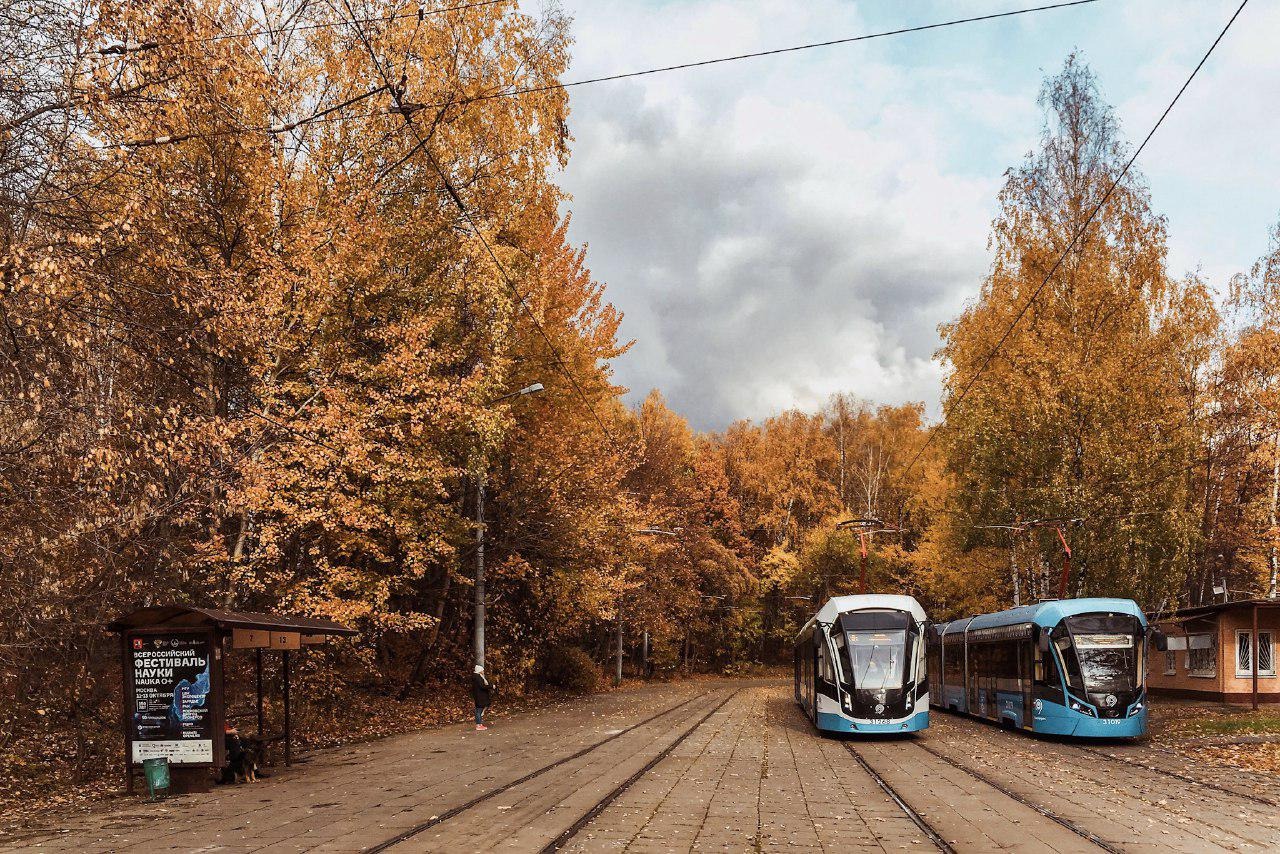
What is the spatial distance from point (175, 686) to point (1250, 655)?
30607mm

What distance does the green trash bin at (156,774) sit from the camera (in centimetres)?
1388

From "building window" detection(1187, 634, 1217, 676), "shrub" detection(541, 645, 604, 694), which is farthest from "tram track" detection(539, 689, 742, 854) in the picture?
"building window" detection(1187, 634, 1217, 676)

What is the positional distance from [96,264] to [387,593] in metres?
11.1

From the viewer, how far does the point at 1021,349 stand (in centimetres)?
3534

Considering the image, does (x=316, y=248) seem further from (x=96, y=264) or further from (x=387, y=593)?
(x=96, y=264)

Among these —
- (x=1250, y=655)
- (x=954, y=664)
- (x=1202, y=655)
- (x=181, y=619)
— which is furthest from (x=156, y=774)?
(x=1202, y=655)

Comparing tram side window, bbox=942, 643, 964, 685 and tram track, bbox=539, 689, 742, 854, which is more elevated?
tram track, bbox=539, 689, 742, 854

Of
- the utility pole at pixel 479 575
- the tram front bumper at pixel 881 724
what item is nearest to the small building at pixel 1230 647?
the tram front bumper at pixel 881 724

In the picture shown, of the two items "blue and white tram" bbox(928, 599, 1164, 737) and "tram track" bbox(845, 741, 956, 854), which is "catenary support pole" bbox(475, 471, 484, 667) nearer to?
"blue and white tram" bbox(928, 599, 1164, 737)

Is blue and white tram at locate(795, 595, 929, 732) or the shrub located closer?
blue and white tram at locate(795, 595, 929, 732)

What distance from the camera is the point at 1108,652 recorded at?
909 inches

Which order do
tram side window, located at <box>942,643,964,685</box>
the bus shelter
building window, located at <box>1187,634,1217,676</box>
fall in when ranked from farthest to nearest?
building window, located at <box>1187,634,1217,676</box>
tram side window, located at <box>942,643,964,685</box>
the bus shelter

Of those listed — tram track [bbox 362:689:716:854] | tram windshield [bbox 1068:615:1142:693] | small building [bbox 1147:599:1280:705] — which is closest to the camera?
tram track [bbox 362:689:716:854]

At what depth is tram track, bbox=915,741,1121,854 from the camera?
10.2 metres
